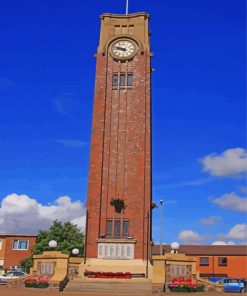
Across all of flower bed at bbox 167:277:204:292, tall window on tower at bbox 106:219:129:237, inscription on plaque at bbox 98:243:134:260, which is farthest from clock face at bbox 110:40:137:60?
flower bed at bbox 167:277:204:292

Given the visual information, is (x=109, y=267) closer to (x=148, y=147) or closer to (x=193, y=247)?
(x=148, y=147)

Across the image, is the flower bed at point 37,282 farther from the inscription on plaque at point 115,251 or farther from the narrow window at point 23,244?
the narrow window at point 23,244

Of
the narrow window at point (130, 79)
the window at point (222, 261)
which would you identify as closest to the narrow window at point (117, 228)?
the narrow window at point (130, 79)

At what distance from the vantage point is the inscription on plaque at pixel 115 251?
40.6m

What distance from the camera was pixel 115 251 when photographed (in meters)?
40.8

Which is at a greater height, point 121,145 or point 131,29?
point 131,29

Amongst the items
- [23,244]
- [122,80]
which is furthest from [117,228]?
[23,244]

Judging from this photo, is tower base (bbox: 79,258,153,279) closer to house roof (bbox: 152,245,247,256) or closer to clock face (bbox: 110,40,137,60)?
clock face (bbox: 110,40,137,60)

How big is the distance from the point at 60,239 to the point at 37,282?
2521 centimetres

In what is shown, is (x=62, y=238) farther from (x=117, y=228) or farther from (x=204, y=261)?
(x=204, y=261)

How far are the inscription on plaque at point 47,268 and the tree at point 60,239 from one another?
19847 millimetres

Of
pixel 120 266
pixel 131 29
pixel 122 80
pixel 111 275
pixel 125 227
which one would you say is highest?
pixel 131 29

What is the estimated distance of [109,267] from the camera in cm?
3959

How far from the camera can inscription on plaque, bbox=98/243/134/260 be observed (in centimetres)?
4059
